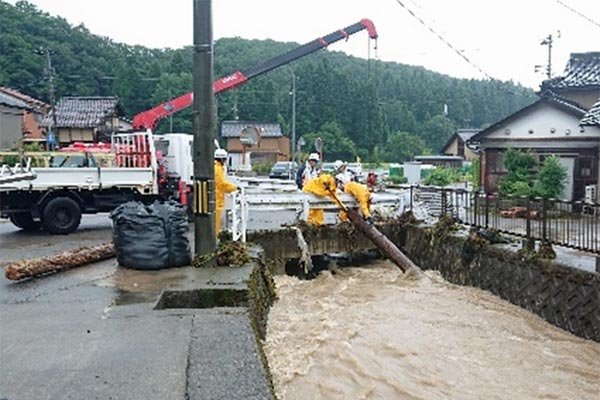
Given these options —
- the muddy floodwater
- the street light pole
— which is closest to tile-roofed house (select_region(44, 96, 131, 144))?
the muddy floodwater

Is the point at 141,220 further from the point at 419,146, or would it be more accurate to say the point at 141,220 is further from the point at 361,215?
the point at 419,146

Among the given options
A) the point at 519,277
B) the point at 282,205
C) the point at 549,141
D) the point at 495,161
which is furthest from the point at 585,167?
the point at 282,205

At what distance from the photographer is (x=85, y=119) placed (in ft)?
143

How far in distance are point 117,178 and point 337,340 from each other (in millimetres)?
7020

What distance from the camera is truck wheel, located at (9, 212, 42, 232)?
12977mm

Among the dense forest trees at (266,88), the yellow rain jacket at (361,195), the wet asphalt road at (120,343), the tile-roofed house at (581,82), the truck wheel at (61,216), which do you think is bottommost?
the wet asphalt road at (120,343)

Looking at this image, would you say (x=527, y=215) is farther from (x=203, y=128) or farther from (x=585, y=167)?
(x=585, y=167)

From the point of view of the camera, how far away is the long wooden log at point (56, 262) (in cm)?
751

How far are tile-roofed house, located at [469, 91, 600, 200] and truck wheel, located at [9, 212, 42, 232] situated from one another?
16.2 metres

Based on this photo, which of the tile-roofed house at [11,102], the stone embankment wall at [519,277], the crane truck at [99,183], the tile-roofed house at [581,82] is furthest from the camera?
the tile-roofed house at [11,102]

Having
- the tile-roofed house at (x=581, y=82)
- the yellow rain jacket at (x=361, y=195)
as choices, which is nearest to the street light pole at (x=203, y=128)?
the yellow rain jacket at (x=361, y=195)

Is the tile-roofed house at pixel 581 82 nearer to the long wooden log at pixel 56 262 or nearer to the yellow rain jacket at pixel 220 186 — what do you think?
the yellow rain jacket at pixel 220 186

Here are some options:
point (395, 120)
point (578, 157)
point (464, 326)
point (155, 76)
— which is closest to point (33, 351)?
point (464, 326)

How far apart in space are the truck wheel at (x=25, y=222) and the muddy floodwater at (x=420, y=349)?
6.03 metres
